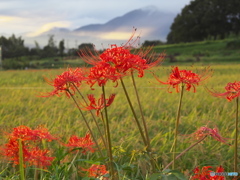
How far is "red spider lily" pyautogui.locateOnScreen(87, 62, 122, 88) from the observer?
1074mm

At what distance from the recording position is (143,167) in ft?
6.03

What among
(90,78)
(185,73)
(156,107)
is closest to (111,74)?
(90,78)

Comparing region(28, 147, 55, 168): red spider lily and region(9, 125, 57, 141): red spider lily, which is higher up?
region(9, 125, 57, 141): red spider lily

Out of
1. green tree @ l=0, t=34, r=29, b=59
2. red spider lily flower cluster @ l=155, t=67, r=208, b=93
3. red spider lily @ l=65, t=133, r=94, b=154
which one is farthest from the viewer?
green tree @ l=0, t=34, r=29, b=59

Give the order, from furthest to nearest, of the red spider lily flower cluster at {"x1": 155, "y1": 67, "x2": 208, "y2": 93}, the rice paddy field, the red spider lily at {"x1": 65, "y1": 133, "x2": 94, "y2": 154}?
the rice paddy field → the red spider lily at {"x1": 65, "y1": 133, "x2": 94, "y2": 154} → the red spider lily flower cluster at {"x1": 155, "y1": 67, "x2": 208, "y2": 93}

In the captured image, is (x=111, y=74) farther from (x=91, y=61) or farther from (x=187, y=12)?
(x=187, y=12)

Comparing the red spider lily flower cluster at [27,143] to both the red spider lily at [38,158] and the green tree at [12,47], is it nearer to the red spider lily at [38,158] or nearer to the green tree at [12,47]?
the red spider lily at [38,158]

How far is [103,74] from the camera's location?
1.08m

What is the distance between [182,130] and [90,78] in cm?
179

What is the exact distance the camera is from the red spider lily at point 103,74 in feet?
3.52

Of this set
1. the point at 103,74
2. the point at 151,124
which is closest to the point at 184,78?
the point at 103,74

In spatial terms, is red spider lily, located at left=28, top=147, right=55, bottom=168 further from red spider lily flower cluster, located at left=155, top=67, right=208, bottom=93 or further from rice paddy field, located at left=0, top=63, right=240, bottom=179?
red spider lily flower cluster, located at left=155, top=67, right=208, bottom=93

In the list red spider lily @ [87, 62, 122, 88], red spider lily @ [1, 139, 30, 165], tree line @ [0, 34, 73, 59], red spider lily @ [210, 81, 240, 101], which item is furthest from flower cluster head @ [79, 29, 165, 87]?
tree line @ [0, 34, 73, 59]

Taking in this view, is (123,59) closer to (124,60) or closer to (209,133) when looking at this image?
(124,60)
